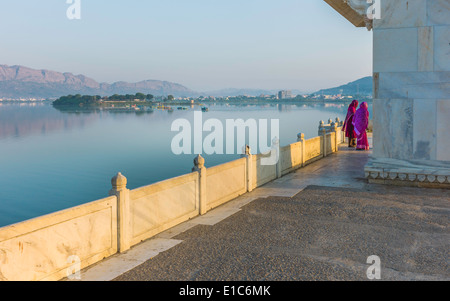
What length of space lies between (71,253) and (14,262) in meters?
0.93

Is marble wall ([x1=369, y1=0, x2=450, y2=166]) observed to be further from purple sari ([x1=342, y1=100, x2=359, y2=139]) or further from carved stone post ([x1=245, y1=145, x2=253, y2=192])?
purple sari ([x1=342, y1=100, x2=359, y2=139])

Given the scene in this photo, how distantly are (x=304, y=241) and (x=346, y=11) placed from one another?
31.7 feet

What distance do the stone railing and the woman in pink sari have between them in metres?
10.8

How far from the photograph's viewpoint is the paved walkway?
588 cm

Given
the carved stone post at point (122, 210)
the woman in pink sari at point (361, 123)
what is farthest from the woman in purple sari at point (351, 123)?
the carved stone post at point (122, 210)

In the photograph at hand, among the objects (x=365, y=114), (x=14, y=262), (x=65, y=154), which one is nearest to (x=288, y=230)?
(x=14, y=262)

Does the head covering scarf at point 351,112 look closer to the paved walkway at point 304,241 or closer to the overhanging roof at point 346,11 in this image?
the overhanging roof at point 346,11

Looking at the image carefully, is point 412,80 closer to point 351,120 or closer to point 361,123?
point 361,123

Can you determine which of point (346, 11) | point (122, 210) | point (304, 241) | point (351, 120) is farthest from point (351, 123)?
point (122, 210)

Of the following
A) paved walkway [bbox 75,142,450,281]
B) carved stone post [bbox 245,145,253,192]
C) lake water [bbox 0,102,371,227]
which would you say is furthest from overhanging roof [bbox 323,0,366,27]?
lake water [bbox 0,102,371,227]

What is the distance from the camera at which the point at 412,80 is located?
452 inches

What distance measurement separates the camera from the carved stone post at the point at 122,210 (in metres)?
6.80

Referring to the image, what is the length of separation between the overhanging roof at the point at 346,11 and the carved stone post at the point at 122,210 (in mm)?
9830
